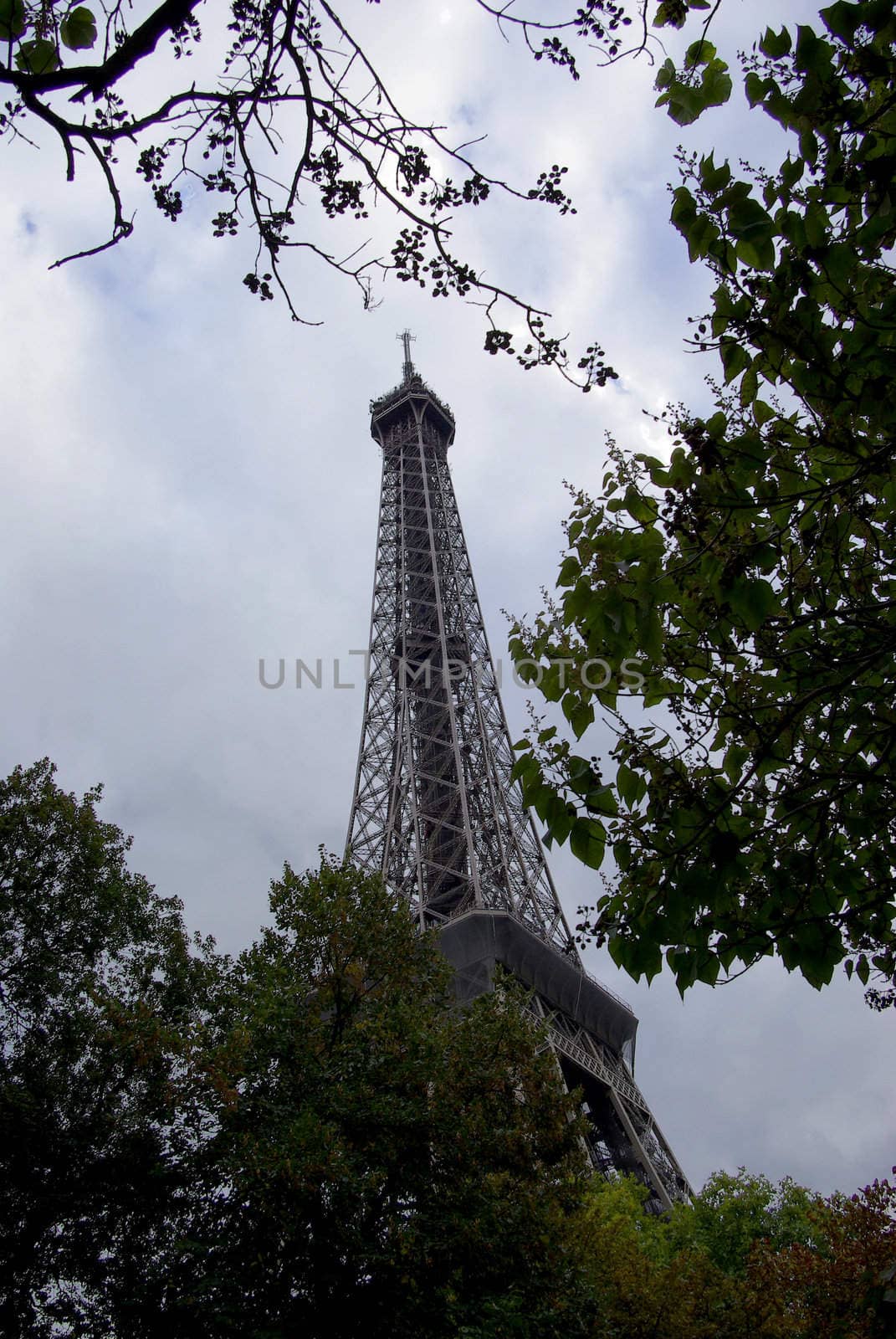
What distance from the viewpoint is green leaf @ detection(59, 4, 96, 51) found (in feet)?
12.6

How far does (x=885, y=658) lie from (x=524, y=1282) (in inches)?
340

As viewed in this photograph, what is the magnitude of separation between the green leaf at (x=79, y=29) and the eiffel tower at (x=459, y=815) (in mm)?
21755

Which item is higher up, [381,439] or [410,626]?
[381,439]

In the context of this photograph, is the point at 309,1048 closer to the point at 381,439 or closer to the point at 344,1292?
the point at 344,1292

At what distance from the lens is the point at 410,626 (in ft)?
152

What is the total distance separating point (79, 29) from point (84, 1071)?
36.8ft

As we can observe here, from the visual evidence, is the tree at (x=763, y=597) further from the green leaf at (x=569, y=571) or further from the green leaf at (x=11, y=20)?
the green leaf at (x=11, y=20)

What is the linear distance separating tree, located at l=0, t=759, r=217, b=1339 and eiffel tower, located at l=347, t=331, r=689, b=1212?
38.3 ft

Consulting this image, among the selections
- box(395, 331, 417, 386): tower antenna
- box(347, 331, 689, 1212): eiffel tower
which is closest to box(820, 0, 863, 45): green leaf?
box(347, 331, 689, 1212): eiffel tower

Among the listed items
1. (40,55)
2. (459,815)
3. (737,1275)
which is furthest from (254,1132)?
(459,815)

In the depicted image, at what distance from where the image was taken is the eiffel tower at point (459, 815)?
3120cm

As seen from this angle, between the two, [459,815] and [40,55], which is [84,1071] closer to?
[40,55]

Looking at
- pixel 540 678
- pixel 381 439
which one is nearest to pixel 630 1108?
pixel 540 678

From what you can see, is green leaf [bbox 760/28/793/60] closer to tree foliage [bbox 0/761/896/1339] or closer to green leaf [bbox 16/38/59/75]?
green leaf [bbox 16/38/59/75]
